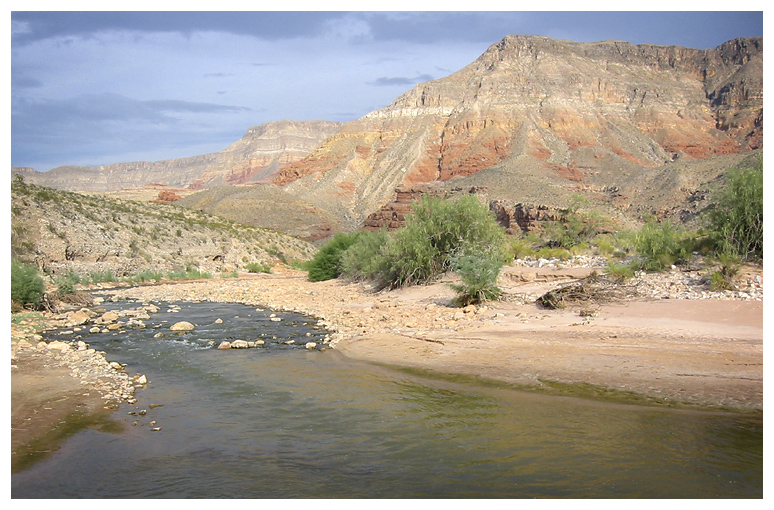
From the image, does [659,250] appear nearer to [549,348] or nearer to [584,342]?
[584,342]

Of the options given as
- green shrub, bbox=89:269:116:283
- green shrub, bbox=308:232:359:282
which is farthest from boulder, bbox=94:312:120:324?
green shrub, bbox=308:232:359:282

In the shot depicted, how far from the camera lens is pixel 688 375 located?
920 centimetres

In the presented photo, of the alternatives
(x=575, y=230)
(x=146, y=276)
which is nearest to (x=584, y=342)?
(x=575, y=230)

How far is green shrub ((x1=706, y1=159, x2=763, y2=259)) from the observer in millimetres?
15180

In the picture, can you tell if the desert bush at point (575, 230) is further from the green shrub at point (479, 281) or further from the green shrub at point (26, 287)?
the green shrub at point (26, 287)

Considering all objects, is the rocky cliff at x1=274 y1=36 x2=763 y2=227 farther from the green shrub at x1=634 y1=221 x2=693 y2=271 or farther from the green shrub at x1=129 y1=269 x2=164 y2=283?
the green shrub at x1=634 y1=221 x2=693 y2=271

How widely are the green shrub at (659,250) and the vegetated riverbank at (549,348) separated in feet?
2.34

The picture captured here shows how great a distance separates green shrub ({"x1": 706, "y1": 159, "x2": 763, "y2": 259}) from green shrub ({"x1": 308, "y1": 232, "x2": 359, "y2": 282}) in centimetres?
1864

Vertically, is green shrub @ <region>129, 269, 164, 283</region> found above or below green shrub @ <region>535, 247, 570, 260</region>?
below

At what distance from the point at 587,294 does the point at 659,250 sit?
12.8ft

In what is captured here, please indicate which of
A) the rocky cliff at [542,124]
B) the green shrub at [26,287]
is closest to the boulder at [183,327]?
the green shrub at [26,287]

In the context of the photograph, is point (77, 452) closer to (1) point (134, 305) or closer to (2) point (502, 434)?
(2) point (502, 434)

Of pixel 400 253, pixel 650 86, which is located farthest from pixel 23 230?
pixel 650 86

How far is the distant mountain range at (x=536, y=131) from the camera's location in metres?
88.6
